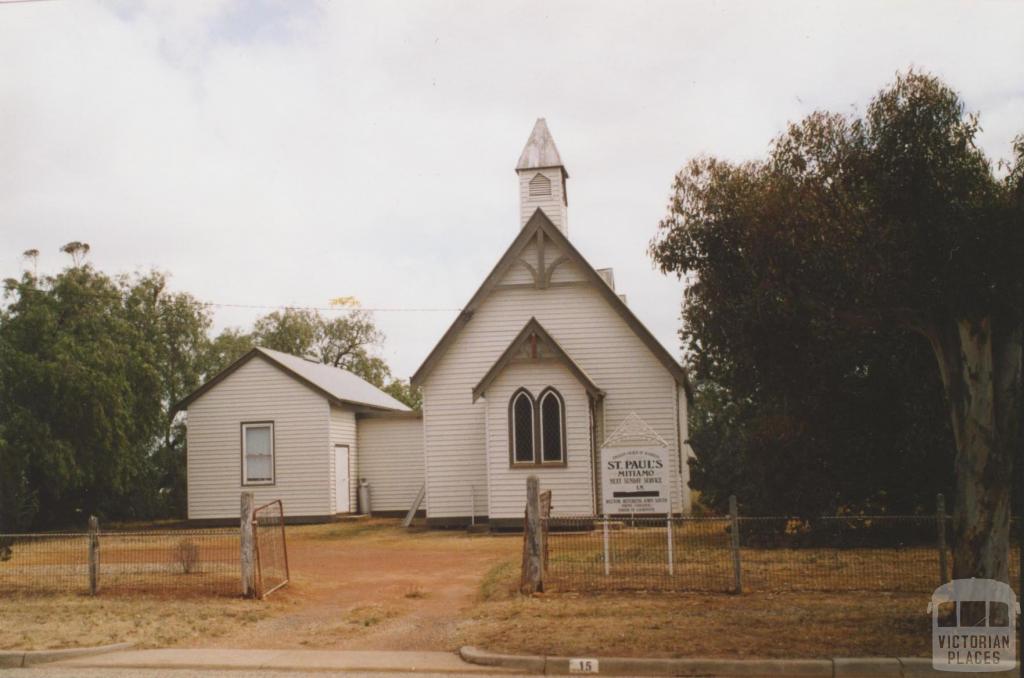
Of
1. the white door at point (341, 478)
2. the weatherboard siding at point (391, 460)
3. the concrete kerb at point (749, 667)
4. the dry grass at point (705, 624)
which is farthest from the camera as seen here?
the weatherboard siding at point (391, 460)

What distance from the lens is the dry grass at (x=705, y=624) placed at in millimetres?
10578

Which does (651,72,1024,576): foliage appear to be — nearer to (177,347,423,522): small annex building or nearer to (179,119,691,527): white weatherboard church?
(179,119,691,527): white weatherboard church

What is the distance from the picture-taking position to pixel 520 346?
24.9 metres

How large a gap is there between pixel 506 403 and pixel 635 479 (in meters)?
8.76

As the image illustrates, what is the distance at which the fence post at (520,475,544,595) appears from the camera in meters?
14.1

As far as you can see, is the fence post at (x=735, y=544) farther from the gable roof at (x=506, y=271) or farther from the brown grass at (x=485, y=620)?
the gable roof at (x=506, y=271)

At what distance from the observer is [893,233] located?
1070 cm

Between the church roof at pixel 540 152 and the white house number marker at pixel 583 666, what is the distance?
20.2 m

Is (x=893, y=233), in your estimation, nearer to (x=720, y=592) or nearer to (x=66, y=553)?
(x=720, y=592)

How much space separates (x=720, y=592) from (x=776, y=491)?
631cm

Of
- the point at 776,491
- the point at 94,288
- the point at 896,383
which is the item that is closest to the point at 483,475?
the point at 776,491

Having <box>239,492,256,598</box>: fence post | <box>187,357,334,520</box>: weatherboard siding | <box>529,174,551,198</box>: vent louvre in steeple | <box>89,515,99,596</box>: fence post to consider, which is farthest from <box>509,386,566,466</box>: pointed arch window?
<box>89,515,99,596</box>: fence post

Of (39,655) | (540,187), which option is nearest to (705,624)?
(39,655)

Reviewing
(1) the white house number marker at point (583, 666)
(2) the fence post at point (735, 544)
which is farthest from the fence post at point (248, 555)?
(2) the fence post at point (735, 544)
